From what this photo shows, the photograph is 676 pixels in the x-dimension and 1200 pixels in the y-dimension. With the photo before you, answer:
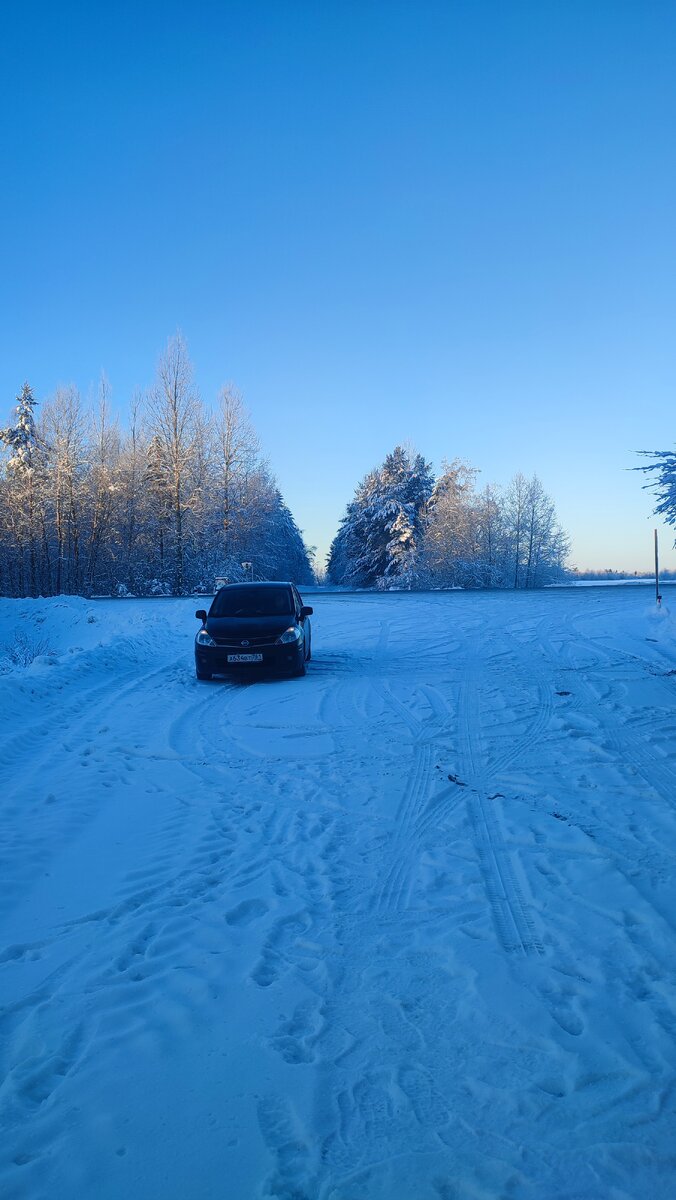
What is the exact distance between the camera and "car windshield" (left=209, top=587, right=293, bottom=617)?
41.3ft

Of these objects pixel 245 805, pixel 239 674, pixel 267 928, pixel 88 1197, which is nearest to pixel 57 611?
pixel 239 674

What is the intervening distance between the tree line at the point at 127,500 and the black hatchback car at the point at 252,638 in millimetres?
25105

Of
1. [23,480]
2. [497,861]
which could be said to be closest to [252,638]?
[497,861]

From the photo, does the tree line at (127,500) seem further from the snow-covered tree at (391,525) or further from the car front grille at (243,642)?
the car front grille at (243,642)

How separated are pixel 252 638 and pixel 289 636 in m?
0.68

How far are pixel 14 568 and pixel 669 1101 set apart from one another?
143 ft

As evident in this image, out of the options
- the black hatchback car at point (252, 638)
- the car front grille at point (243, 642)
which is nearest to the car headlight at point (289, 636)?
the black hatchback car at point (252, 638)

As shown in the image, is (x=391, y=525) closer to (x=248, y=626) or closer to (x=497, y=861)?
(x=248, y=626)

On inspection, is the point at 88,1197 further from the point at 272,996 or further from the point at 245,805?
the point at 245,805

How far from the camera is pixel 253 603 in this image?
12.8 meters

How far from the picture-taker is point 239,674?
11.5 m

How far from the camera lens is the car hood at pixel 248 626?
38.3ft

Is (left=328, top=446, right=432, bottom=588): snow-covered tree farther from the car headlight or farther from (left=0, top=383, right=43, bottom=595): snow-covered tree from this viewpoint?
the car headlight

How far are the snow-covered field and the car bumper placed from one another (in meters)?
3.01
